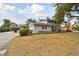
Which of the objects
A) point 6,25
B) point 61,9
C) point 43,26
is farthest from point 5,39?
point 61,9

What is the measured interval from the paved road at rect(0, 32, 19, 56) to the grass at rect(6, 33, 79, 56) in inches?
2.0

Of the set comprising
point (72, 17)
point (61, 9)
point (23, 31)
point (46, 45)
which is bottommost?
point (46, 45)

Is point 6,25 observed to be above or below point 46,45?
above

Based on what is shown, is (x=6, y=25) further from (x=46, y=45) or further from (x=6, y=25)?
(x=46, y=45)

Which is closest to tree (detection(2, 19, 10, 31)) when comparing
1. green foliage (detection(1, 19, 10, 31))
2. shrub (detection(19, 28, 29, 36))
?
green foliage (detection(1, 19, 10, 31))

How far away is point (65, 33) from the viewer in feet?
8.49

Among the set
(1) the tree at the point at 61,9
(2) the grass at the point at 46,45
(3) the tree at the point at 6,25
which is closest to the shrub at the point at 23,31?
(2) the grass at the point at 46,45

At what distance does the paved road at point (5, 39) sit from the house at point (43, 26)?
0.73 ft

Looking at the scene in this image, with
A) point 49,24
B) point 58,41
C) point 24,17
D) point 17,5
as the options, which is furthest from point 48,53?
point 17,5

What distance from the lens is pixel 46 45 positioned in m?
2.55

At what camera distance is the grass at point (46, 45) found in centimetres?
252

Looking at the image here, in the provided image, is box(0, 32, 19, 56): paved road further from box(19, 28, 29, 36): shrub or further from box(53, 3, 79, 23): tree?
box(53, 3, 79, 23): tree

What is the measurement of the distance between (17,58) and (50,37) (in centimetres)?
48

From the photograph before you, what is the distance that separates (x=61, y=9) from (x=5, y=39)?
2.58ft
